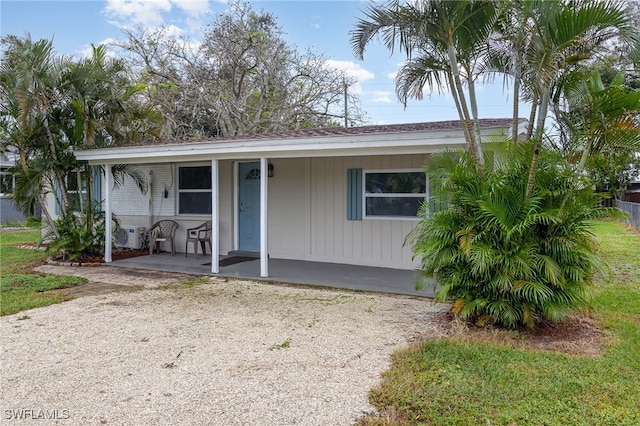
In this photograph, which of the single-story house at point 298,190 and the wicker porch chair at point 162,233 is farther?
the wicker porch chair at point 162,233

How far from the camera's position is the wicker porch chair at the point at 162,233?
10.1 m

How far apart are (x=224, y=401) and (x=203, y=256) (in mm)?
6961

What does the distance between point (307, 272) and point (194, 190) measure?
387 centimetres

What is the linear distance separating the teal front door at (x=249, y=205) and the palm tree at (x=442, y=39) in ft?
15.6

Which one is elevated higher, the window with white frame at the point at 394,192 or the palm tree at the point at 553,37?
the palm tree at the point at 553,37

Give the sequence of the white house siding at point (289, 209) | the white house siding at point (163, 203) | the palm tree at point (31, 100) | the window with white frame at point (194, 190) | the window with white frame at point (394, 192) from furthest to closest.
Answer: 1. the window with white frame at point (194, 190)
2. the white house siding at point (163, 203)
3. the white house siding at point (289, 209)
4. the palm tree at point (31, 100)
5. the window with white frame at point (394, 192)

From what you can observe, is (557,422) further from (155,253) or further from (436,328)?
(155,253)

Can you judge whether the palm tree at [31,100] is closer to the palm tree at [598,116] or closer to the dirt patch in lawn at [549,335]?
the dirt patch in lawn at [549,335]

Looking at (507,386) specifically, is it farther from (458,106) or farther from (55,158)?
(55,158)

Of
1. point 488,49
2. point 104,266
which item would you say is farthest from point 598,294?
point 104,266

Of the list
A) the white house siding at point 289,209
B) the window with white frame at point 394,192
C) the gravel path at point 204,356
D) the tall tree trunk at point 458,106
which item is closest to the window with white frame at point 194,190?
the white house siding at point 289,209

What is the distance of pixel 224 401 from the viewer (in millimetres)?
3158

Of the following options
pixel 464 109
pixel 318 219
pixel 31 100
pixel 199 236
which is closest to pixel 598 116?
pixel 464 109

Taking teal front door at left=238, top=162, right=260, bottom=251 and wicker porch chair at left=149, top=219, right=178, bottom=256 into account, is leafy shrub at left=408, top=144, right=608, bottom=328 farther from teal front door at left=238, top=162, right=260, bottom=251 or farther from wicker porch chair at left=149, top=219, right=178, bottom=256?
wicker porch chair at left=149, top=219, right=178, bottom=256
